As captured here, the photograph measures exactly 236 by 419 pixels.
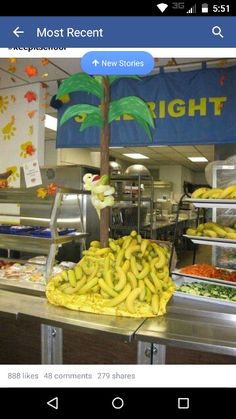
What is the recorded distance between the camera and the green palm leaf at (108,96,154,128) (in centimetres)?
101

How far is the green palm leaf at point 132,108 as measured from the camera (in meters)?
1.01

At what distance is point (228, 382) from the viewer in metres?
0.52

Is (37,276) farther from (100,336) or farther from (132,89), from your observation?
(132,89)

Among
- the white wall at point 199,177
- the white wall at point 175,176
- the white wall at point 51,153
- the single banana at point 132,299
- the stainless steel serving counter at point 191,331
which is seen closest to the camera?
the stainless steel serving counter at point 191,331

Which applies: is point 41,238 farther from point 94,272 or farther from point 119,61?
point 119,61

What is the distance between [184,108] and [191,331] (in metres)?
2.00

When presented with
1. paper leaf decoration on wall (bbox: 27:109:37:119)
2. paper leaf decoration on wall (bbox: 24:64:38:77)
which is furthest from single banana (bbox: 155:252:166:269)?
paper leaf decoration on wall (bbox: 27:109:37:119)

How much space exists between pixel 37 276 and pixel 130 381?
94 cm

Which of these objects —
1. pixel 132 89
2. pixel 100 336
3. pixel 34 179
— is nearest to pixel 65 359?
pixel 100 336

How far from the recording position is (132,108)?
1032mm

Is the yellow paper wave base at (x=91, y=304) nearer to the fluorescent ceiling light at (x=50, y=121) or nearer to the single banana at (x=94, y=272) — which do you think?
the single banana at (x=94, y=272)

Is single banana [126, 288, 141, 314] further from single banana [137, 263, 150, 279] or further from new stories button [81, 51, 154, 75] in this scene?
new stories button [81, 51, 154, 75]

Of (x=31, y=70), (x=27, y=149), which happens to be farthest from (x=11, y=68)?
(x=27, y=149)

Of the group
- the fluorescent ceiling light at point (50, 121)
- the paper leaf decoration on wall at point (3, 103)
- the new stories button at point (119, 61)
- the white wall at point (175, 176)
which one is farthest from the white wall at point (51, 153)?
the new stories button at point (119, 61)
